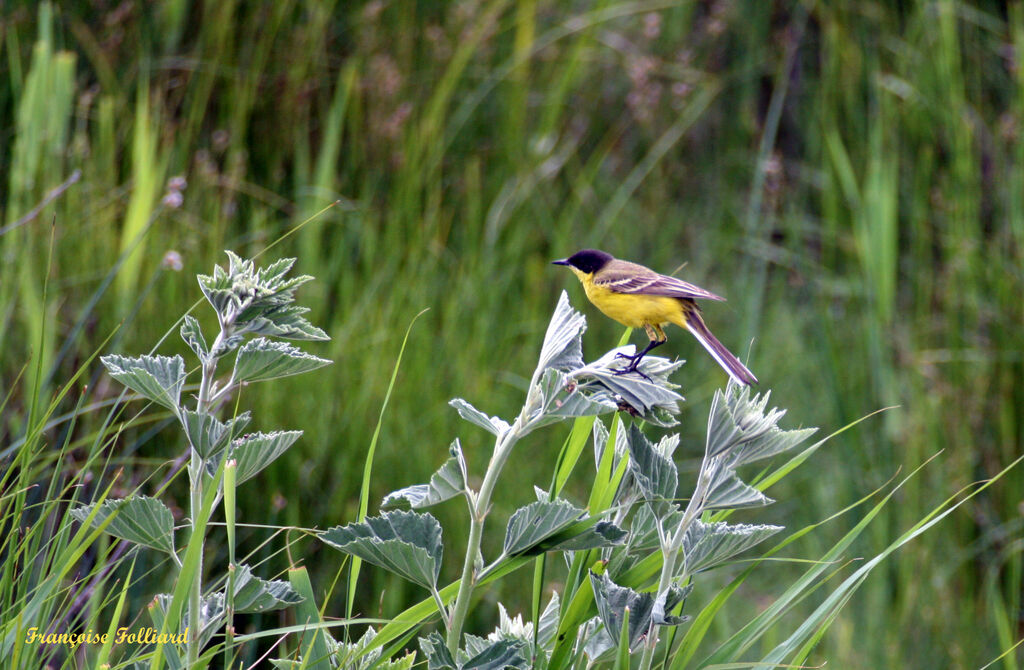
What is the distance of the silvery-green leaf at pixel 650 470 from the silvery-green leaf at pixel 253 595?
43 centimetres

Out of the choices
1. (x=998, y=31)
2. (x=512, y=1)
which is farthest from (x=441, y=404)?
(x=998, y=31)

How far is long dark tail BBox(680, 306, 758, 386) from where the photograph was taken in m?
1.36

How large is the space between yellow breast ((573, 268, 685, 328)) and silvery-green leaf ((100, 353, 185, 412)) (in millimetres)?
944

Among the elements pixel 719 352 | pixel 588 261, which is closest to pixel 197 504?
pixel 719 352

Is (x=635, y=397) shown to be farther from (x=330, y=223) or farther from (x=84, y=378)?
(x=330, y=223)

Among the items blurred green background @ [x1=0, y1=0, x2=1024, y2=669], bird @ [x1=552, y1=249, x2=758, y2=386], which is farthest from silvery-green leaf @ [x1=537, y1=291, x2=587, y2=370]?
blurred green background @ [x1=0, y1=0, x2=1024, y2=669]

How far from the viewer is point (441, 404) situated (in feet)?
11.0

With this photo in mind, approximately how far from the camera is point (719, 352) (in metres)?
1.64

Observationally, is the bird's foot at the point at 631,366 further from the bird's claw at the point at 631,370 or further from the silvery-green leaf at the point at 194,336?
the silvery-green leaf at the point at 194,336

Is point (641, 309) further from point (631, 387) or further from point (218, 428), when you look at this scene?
point (218, 428)

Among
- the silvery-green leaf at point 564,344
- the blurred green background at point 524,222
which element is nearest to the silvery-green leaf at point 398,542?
the silvery-green leaf at point 564,344

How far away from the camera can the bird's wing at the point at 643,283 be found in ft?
6.29

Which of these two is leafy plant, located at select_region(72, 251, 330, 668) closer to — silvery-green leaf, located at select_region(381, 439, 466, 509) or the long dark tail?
silvery-green leaf, located at select_region(381, 439, 466, 509)

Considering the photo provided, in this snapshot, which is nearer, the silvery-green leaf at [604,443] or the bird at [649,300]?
the silvery-green leaf at [604,443]
